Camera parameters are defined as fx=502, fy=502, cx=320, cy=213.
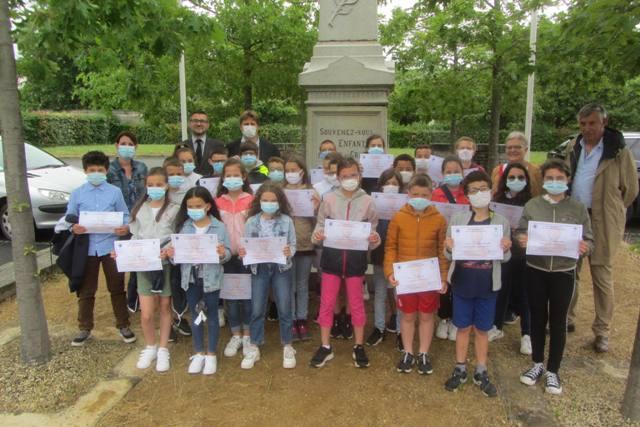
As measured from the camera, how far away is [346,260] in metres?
4.11

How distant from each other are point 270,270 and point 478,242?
168 centimetres

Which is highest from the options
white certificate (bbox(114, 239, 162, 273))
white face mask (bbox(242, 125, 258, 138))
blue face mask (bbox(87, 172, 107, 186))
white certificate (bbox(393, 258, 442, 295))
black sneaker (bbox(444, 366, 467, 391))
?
white face mask (bbox(242, 125, 258, 138))

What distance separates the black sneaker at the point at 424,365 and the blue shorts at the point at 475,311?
456 millimetres

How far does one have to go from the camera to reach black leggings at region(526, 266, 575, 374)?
3.69m

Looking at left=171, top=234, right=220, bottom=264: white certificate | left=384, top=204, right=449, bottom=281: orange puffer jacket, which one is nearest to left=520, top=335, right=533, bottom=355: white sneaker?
left=384, top=204, right=449, bottom=281: orange puffer jacket

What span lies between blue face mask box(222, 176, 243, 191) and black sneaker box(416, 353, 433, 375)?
2.08 m

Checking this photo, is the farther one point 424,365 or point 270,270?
point 270,270

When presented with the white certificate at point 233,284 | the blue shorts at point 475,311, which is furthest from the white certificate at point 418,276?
the white certificate at point 233,284

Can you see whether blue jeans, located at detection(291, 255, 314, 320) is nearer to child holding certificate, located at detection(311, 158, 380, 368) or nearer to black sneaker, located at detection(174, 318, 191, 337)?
child holding certificate, located at detection(311, 158, 380, 368)

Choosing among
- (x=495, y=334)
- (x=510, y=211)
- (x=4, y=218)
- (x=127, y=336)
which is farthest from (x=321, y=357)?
(x=4, y=218)

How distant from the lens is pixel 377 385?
12.6ft

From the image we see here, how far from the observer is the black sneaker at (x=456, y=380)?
3.77 m

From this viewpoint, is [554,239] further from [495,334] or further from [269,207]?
[269,207]

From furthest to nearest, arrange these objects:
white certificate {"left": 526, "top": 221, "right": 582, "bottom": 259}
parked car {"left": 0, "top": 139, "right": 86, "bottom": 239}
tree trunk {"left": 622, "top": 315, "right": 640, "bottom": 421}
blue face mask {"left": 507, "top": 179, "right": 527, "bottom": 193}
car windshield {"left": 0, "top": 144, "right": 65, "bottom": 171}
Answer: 1. car windshield {"left": 0, "top": 144, "right": 65, "bottom": 171}
2. parked car {"left": 0, "top": 139, "right": 86, "bottom": 239}
3. blue face mask {"left": 507, "top": 179, "right": 527, "bottom": 193}
4. white certificate {"left": 526, "top": 221, "right": 582, "bottom": 259}
5. tree trunk {"left": 622, "top": 315, "right": 640, "bottom": 421}
